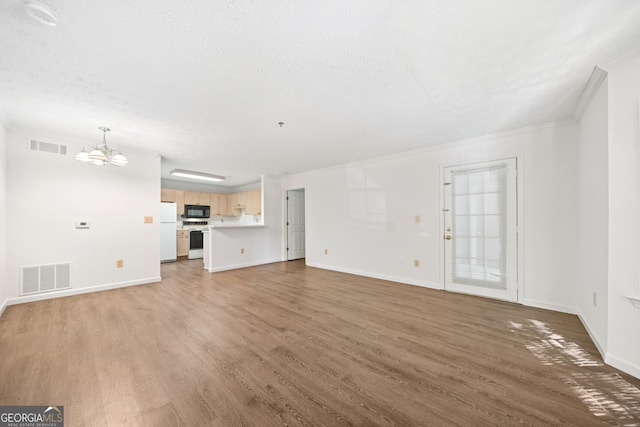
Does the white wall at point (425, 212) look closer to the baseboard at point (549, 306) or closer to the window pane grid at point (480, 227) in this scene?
the baseboard at point (549, 306)

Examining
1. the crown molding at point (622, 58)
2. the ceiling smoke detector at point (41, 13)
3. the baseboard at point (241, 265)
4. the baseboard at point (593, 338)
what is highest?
the crown molding at point (622, 58)

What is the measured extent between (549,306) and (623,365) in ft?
4.76

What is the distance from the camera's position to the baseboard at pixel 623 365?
70.7 inches

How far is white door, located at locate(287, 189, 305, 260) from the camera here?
7172mm

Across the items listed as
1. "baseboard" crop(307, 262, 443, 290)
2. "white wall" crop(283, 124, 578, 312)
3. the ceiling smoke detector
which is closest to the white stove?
"white wall" crop(283, 124, 578, 312)

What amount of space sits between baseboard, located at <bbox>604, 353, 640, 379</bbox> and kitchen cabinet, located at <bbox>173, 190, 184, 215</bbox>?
8.77 metres

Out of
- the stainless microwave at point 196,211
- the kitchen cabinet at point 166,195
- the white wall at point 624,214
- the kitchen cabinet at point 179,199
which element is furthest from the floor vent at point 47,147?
the white wall at point 624,214

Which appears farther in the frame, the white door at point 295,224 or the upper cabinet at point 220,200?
the upper cabinet at point 220,200

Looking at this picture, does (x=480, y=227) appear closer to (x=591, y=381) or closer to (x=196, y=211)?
(x=591, y=381)

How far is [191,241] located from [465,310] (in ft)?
24.1

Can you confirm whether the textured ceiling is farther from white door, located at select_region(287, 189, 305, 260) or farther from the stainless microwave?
the stainless microwave

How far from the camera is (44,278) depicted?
359 centimetres

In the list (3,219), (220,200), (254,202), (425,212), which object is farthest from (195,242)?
(425,212)

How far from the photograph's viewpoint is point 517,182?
3398mm
